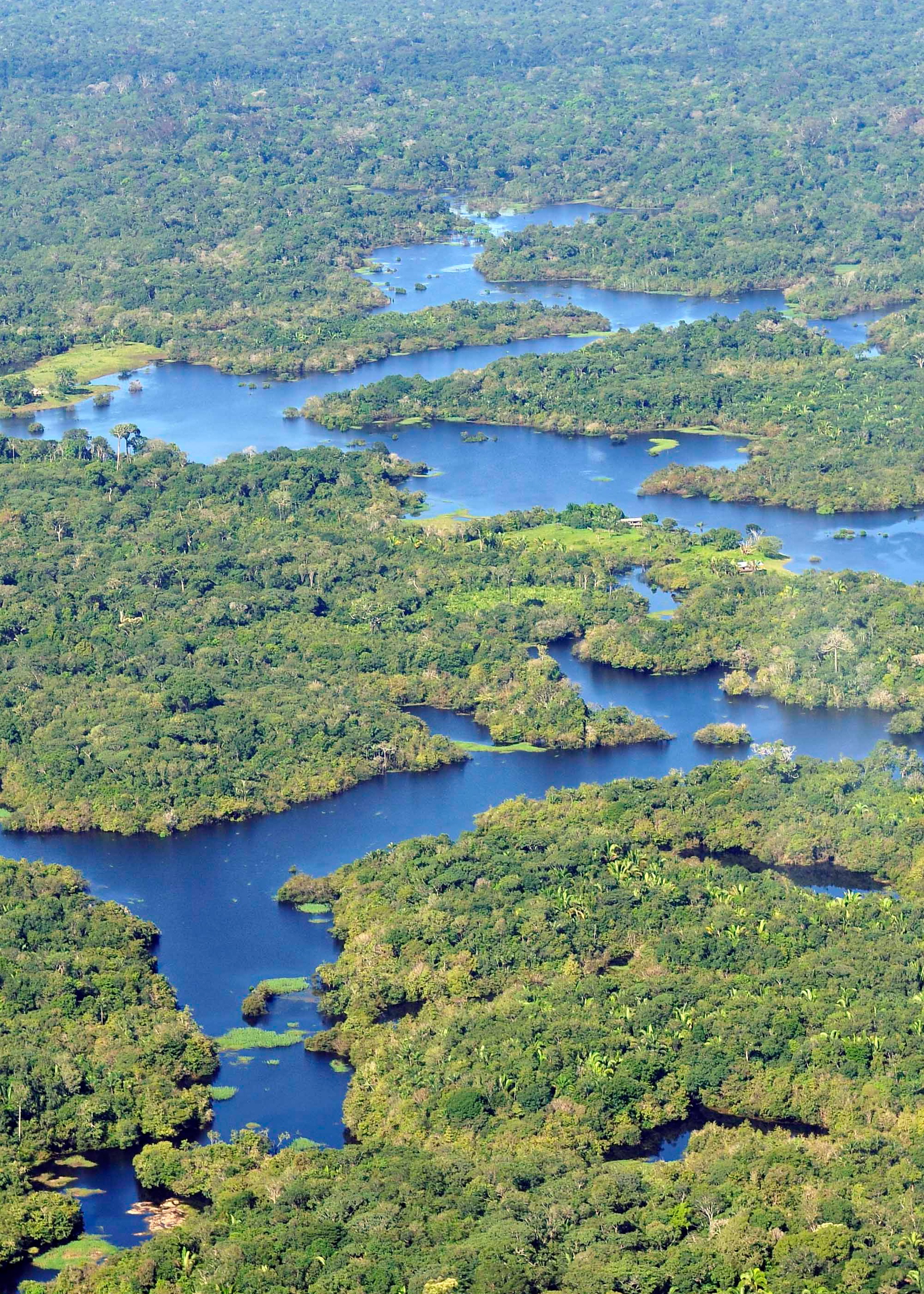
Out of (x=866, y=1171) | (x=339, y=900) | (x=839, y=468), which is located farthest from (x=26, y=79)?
(x=866, y=1171)

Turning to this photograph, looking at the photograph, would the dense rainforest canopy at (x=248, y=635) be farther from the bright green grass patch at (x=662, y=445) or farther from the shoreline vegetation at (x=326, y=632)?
the bright green grass patch at (x=662, y=445)

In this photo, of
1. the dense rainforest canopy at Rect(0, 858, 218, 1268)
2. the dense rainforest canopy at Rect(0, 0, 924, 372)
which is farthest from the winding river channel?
the dense rainforest canopy at Rect(0, 0, 924, 372)

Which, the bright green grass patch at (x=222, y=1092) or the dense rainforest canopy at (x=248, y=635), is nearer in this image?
the bright green grass patch at (x=222, y=1092)

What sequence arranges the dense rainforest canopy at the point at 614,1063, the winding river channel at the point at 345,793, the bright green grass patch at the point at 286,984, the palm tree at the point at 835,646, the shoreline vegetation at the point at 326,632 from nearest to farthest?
the dense rainforest canopy at the point at 614,1063 → the winding river channel at the point at 345,793 → the bright green grass patch at the point at 286,984 → the shoreline vegetation at the point at 326,632 → the palm tree at the point at 835,646

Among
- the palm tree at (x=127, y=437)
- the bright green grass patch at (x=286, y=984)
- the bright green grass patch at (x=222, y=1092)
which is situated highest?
the palm tree at (x=127, y=437)

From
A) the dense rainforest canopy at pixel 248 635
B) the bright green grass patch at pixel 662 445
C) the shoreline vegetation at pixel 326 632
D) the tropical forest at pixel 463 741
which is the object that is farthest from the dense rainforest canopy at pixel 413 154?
the shoreline vegetation at pixel 326 632

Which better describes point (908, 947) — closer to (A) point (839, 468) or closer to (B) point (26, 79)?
(A) point (839, 468)

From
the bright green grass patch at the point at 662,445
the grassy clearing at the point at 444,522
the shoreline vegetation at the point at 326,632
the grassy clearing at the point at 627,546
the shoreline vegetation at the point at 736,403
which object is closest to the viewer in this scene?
the shoreline vegetation at the point at 326,632

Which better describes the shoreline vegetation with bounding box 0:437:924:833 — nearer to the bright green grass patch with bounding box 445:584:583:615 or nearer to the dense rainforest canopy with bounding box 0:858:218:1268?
the bright green grass patch with bounding box 445:584:583:615
